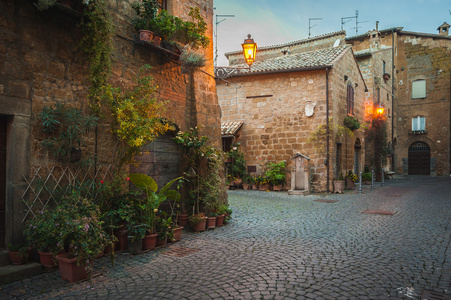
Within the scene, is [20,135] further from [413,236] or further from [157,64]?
[413,236]

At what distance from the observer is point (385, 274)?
4.12m

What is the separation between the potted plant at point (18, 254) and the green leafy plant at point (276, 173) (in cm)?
1123

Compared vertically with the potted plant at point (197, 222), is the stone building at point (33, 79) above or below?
above

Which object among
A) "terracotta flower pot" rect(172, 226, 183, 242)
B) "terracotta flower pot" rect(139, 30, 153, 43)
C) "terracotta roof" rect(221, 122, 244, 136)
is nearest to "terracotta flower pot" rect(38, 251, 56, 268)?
"terracotta flower pot" rect(172, 226, 183, 242)

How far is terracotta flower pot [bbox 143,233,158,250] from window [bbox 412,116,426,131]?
86.6ft

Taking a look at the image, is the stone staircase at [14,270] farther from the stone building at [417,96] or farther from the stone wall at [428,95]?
the stone wall at [428,95]

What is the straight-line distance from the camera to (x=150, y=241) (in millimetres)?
5328

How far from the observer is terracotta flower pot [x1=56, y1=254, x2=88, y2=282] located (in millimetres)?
3881

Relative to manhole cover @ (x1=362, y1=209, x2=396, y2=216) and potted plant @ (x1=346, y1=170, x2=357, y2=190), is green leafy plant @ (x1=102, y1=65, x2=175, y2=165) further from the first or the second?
potted plant @ (x1=346, y1=170, x2=357, y2=190)

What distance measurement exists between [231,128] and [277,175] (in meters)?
3.33

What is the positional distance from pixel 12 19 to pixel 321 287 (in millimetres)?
5199

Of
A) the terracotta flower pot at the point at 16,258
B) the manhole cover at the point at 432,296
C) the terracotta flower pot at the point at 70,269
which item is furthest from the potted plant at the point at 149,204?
the manhole cover at the point at 432,296

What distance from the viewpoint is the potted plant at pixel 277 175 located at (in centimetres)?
1442

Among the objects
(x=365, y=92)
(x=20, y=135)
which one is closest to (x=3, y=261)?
Answer: (x=20, y=135)
